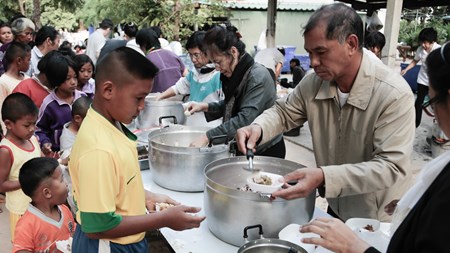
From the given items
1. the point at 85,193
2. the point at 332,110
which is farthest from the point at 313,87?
the point at 85,193

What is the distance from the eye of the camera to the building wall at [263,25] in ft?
46.6

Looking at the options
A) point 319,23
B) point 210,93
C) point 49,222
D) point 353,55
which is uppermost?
point 319,23

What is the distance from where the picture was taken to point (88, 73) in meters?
3.42

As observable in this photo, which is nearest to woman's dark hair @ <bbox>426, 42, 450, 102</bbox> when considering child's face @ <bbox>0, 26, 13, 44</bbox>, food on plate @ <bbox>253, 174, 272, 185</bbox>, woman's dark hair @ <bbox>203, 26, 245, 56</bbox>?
food on plate @ <bbox>253, 174, 272, 185</bbox>

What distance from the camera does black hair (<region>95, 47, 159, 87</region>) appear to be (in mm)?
1246

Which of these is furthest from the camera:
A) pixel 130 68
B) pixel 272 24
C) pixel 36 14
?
pixel 36 14

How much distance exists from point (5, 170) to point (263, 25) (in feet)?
43.7

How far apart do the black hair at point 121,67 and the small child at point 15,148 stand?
1.27 meters

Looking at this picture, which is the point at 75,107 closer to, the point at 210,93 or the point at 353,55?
the point at 210,93

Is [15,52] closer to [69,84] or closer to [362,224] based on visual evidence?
[69,84]

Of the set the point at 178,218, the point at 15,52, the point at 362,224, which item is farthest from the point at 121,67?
the point at 15,52

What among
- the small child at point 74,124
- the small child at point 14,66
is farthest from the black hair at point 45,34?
the small child at point 74,124

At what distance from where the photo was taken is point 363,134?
1.63 metres

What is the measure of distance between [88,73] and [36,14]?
10556 mm
